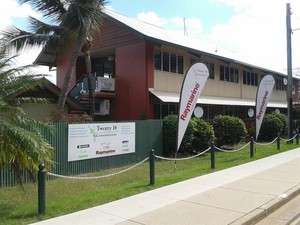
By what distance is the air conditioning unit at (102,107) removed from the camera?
849 inches

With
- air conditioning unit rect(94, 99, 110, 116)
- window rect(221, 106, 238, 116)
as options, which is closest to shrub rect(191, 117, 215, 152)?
air conditioning unit rect(94, 99, 110, 116)

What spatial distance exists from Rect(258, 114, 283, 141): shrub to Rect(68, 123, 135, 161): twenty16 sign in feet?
41.4

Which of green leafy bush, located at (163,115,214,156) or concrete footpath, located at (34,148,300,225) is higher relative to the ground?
green leafy bush, located at (163,115,214,156)

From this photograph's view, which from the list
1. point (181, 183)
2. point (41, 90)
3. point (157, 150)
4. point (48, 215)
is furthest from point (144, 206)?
point (41, 90)

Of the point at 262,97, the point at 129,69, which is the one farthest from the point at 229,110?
the point at 129,69

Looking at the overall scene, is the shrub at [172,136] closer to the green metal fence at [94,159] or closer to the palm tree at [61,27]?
the green metal fence at [94,159]

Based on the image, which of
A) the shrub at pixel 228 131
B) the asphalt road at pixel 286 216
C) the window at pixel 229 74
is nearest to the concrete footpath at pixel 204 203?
the asphalt road at pixel 286 216

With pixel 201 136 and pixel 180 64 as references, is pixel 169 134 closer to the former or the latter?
pixel 201 136

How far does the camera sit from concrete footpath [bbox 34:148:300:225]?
6383 mm

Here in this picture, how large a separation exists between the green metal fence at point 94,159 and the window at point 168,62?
19.6 feet

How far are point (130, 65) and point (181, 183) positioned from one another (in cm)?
1254

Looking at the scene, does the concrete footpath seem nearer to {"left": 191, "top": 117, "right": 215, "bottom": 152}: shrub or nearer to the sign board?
{"left": 191, "top": 117, "right": 215, "bottom": 152}: shrub

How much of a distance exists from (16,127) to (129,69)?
14.7 metres

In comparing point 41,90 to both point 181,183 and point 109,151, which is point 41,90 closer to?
point 109,151
